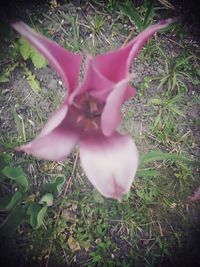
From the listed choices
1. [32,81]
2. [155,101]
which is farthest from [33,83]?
[155,101]

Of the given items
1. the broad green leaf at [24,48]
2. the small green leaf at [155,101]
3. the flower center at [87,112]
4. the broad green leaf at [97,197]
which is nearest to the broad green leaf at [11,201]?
the broad green leaf at [97,197]

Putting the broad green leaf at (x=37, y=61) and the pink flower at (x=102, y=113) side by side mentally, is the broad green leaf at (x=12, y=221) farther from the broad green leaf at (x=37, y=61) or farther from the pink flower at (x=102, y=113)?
the broad green leaf at (x=37, y=61)

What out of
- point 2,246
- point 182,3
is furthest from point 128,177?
point 182,3

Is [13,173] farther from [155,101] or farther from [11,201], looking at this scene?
[155,101]

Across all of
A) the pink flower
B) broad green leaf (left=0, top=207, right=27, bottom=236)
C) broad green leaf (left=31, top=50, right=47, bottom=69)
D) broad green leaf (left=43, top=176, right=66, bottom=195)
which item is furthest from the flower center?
broad green leaf (left=31, top=50, right=47, bottom=69)

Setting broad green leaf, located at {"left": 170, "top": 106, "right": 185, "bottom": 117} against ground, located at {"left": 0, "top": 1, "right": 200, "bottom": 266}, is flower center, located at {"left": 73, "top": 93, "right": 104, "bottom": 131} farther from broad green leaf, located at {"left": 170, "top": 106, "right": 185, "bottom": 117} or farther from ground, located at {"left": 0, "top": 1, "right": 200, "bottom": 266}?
broad green leaf, located at {"left": 170, "top": 106, "right": 185, "bottom": 117}

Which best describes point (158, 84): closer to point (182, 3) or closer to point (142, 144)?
point (142, 144)
